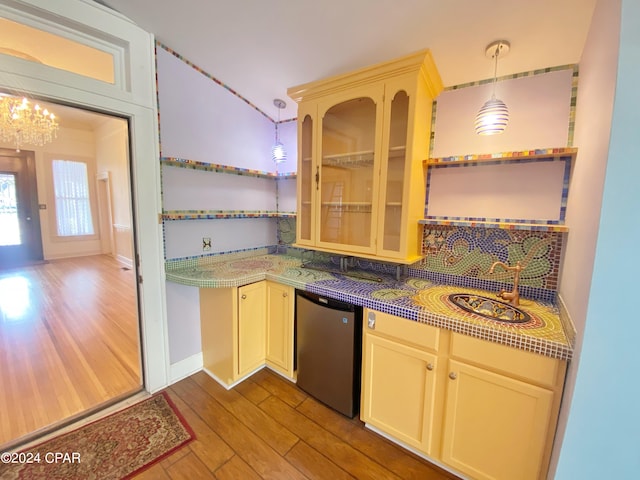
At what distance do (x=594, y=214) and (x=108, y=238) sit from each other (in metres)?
8.48

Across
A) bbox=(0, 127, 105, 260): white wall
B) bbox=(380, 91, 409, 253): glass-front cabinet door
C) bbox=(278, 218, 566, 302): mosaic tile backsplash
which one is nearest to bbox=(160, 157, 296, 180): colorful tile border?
bbox=(380, 91, 409, 253): glass-front cabinet door

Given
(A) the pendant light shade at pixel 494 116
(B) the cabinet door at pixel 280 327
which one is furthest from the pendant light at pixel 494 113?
(B) the cabinet door at pixel 280 327

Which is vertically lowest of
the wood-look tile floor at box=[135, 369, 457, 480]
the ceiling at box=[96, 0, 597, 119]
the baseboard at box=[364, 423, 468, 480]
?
the wood-look tile floor at box=[135, 369, 457, 480]

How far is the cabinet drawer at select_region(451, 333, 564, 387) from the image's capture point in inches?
43.3

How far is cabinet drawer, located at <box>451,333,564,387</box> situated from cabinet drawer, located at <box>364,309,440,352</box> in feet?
0.34

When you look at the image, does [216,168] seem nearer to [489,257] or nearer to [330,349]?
[330,349]

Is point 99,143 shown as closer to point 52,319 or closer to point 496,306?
point 52,319

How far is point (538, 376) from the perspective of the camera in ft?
3.67

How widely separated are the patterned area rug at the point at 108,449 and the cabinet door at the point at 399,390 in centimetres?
119

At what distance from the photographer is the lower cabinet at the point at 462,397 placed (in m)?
1.14

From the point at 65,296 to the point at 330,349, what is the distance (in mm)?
4269

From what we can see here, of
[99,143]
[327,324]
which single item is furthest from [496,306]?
[99,143]

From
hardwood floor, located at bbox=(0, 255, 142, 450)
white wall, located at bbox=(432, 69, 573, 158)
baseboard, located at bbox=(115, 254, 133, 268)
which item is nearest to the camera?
white wall, located at bbox=(432, 69, 573, 158)

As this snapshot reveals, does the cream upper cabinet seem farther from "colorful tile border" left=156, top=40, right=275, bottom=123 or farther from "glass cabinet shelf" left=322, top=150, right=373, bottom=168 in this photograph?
"colorful tile border" left=156, top=40, right=275, bottom=123
